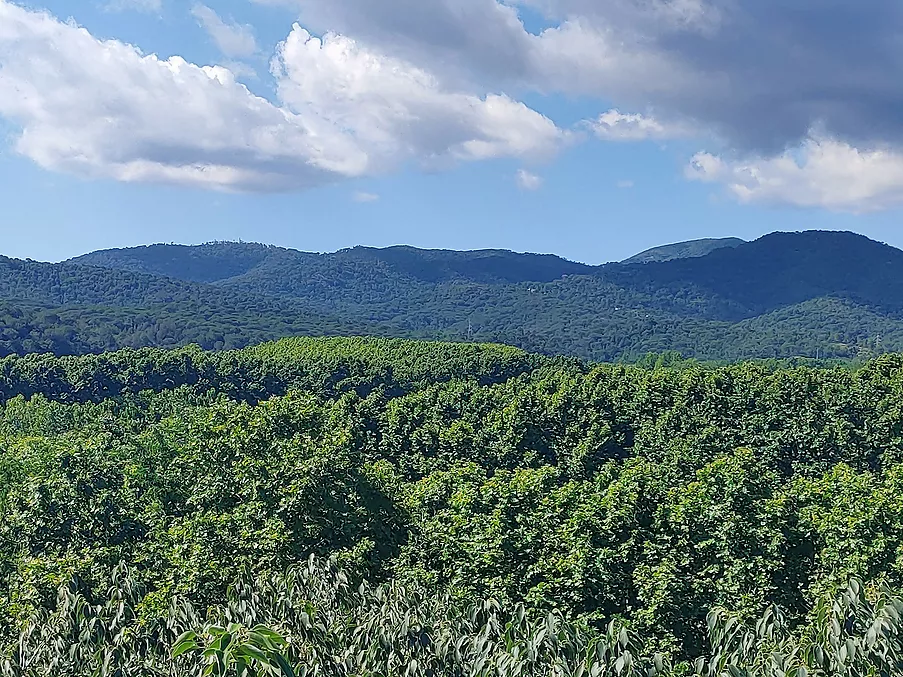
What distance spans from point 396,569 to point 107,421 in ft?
136

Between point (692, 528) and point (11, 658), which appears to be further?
point (692, 528)

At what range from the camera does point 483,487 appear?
26609mm

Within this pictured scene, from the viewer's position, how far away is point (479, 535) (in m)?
24.7

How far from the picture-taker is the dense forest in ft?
35.9

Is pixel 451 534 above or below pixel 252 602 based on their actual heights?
below

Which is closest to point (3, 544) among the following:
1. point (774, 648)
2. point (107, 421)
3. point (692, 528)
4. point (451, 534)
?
point (451, 534)

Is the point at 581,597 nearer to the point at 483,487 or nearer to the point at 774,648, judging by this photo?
the point at 483,487

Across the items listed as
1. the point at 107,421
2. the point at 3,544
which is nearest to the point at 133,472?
the point at 3,544

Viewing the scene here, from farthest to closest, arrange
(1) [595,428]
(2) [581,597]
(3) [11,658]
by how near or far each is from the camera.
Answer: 1. (1) [595,428]
2. (2) [581,597]
3. (3) [11,658]

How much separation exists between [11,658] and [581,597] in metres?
15.2

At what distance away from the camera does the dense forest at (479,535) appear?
35.9 feet

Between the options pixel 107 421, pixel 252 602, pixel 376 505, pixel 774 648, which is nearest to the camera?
pixel 774 648

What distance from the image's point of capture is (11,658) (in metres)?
11.8

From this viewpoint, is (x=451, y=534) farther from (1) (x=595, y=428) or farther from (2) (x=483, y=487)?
(1) (x=595, y=428)
